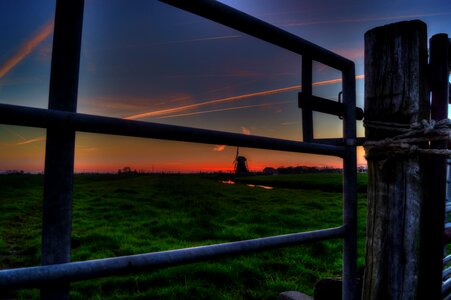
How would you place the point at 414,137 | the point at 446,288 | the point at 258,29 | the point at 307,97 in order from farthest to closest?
the point at 446,288 < the point at 307,97 < the point at 414,137 < the point at 258,29

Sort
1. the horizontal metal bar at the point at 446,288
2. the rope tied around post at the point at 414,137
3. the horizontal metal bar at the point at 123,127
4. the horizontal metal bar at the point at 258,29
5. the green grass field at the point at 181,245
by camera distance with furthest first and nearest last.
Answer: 1. the green grass field at the point at 181,245
2. the horizontal metal bar at the point at 446,288
3. the rope tied around post at the point at 414,137
4. the horizontal metal bar at the point at 258,29
5. the horizontal metal bar at the point at 123,127

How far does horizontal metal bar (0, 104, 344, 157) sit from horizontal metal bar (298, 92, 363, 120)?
0.99 feet

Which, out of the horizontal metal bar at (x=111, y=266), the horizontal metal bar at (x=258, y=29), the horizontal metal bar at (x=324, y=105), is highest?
the horizontal metal bar at (x=258, y=29)

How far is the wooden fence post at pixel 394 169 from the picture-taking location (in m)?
1.40

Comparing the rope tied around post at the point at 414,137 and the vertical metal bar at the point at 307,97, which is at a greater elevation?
the vertical metal bar at the point at 307,97

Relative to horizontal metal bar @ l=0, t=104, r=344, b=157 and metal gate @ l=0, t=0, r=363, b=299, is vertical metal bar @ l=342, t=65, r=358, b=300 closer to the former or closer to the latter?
horizontal metal bar @ l=0, t=104, r=344, b=157

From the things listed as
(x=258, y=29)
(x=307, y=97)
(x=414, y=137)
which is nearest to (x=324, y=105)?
(x=307, y=97)

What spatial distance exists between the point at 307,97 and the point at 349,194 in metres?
0.53

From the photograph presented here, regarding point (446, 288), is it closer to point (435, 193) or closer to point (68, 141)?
point (435, 193)

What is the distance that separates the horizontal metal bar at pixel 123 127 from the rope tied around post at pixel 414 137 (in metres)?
0.49

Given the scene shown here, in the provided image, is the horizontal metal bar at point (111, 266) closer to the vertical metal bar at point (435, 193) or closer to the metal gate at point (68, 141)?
the metal gate at point (68, 141)

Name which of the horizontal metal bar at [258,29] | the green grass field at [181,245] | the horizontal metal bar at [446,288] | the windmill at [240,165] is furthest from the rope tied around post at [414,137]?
the windmill at [240,165]

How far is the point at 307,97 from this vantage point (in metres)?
1.49

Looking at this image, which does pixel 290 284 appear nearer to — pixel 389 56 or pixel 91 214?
pixel 389 56
